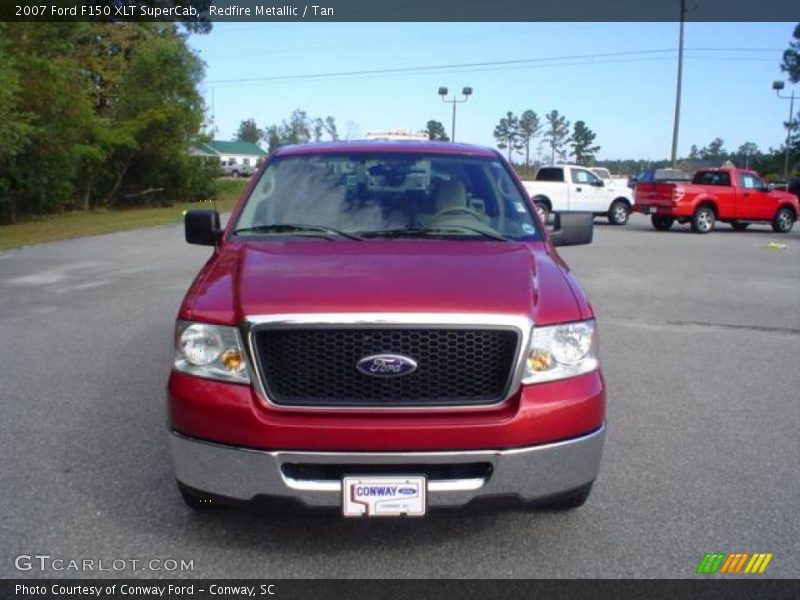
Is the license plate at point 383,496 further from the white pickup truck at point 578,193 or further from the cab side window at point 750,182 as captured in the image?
the cab side window at point 750,182

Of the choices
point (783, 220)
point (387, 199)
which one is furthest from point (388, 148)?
point (783, 220)

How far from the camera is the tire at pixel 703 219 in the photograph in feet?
72.9

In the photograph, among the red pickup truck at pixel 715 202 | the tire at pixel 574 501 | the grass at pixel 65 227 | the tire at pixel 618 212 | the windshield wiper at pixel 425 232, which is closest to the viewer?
the tire at pixel 574 501

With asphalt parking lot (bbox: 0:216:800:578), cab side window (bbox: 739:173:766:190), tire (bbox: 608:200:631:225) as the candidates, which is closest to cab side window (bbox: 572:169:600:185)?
tire (bbox: 608:200:631:225)

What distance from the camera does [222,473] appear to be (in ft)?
10.3

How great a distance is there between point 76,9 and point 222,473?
87.6ft

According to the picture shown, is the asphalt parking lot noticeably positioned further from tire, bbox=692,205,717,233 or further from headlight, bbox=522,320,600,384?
tire, bbox=692,205,717,233

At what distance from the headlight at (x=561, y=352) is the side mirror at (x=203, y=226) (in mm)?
2243

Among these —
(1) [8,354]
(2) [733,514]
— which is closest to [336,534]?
(2) [733,514]

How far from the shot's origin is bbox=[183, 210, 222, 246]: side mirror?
464cm

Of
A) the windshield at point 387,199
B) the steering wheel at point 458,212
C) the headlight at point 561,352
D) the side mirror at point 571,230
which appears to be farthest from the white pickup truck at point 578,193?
the headlight at point 561,352

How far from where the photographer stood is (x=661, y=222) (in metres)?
23.3

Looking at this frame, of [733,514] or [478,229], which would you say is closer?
[733,514]
